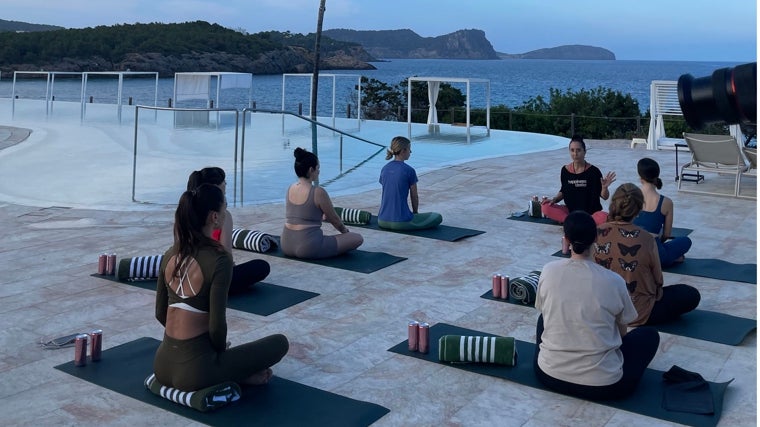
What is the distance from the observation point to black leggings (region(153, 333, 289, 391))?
3.79 m

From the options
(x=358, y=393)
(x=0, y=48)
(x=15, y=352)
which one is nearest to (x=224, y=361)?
(x=358, y=393)

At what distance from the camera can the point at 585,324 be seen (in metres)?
3.77

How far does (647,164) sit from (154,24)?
62209 mm

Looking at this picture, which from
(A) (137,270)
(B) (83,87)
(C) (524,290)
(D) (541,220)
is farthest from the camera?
(B) (83,87)

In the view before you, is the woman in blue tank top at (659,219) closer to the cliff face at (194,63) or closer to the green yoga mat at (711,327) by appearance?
the green yoga mat at (711,327)

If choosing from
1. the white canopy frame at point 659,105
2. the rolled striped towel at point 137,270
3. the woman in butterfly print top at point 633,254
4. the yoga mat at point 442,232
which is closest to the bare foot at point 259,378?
the woman in butterfly print top at point 633,254

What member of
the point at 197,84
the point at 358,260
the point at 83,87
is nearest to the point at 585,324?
the point at 358,260

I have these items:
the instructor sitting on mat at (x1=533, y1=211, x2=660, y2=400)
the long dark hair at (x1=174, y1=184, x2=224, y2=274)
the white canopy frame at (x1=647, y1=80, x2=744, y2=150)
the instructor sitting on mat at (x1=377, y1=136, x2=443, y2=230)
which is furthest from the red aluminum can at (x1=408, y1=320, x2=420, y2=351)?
the white canopy frame at (x1=647, y1=80, x2=744, y2=150)

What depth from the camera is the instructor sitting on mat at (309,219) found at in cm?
648

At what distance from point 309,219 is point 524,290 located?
6.33 ft

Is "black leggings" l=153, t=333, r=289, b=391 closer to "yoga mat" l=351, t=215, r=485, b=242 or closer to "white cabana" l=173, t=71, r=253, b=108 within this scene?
"yoga mat" l=351, t=215, r=485, b=242

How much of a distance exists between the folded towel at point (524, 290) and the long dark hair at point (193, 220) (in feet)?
8.29

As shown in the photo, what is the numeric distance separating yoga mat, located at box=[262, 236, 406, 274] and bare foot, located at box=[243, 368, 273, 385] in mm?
2378

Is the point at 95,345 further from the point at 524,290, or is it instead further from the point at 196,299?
the point at 524,290
